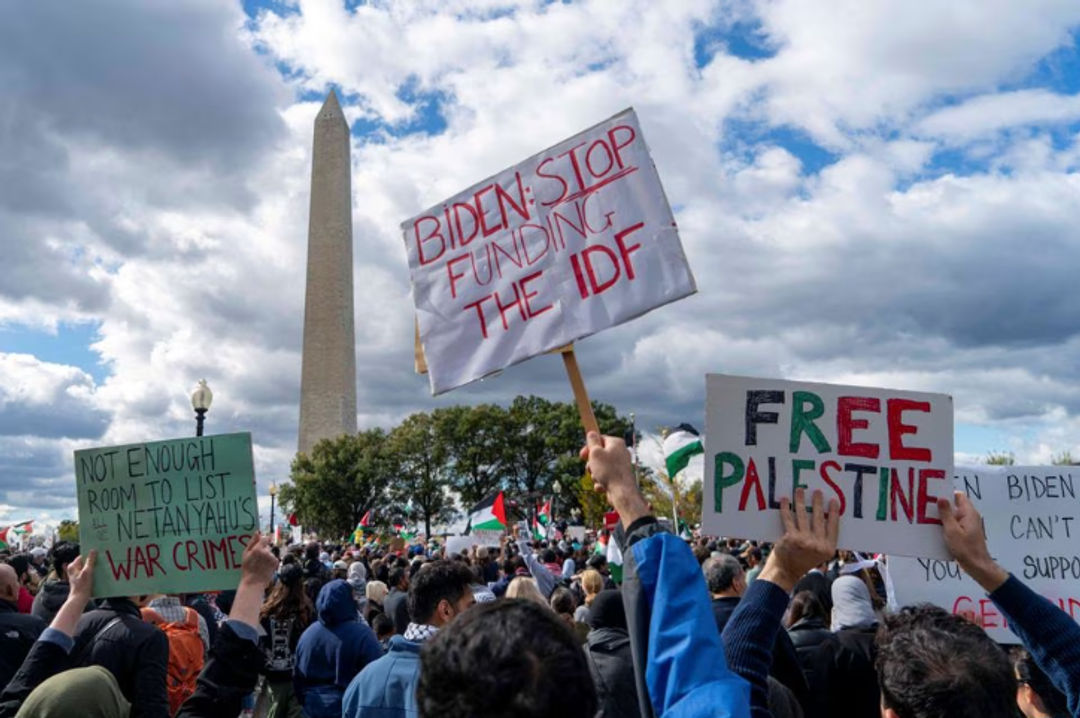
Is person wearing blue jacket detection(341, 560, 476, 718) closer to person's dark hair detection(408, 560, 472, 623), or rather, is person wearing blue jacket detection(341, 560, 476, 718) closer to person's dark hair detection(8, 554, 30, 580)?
person's dark hair detection(408, 560, 472, 623)

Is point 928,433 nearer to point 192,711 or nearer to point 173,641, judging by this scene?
point 192,711

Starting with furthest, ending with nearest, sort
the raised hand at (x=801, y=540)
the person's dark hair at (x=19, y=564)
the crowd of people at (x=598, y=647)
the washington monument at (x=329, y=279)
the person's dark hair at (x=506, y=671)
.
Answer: the washington monument at (x=329, y=279) → the person's dark hair at (x=19, y=564) → the raised hand at (x=801, y=540) → the crowd of people at (x=598, y=647) → the person's dark hair at (x=506, y=671)

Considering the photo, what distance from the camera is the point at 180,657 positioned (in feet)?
17.1

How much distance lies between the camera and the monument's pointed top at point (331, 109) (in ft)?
165

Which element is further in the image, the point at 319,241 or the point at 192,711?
the point at 319,241

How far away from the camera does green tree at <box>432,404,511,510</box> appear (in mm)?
57562

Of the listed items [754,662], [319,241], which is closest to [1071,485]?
[754,662]

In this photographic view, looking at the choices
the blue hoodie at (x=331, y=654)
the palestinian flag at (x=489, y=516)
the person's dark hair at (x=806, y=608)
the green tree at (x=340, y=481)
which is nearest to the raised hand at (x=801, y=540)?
the person's dark hair at (x=806, y=608)

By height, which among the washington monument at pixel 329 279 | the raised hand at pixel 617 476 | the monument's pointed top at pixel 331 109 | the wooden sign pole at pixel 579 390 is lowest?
the raised hand at pixel 617 476

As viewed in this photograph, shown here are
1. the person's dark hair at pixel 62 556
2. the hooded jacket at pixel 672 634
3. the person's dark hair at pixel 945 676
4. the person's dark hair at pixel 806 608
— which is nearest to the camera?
the hooded jacket at pixel 672 634

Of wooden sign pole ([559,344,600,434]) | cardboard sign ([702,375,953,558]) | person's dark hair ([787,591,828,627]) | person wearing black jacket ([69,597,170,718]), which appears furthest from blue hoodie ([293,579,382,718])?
cardboard sign ([702,375,953,558])

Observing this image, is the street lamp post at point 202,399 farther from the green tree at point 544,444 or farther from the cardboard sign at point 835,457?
the green tree at point 544,444

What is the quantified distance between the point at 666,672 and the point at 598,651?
7.93 ft

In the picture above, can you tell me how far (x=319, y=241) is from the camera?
2003 inches
